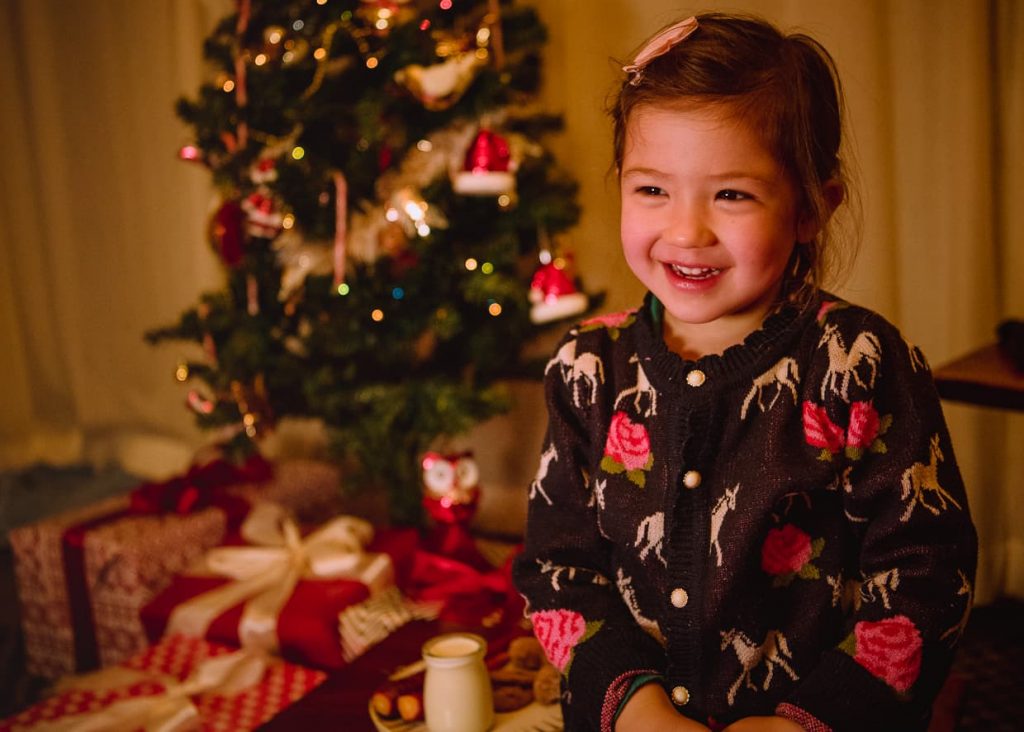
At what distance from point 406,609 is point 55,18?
2.53 metres

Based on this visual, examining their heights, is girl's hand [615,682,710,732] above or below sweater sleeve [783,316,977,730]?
below

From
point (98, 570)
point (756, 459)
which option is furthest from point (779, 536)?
point (98, 570)

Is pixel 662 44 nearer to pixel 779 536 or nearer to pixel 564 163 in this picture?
pixel 779 536

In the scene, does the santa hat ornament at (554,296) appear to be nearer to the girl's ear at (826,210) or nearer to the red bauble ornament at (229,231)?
the red bauble ornament at (229,231)

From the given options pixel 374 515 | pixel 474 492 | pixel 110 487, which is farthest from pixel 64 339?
pixel 474 492

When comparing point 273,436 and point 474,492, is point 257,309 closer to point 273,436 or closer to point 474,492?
point 474,492

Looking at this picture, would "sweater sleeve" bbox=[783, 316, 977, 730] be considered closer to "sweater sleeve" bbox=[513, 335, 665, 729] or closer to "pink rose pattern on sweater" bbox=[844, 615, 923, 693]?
"pink rose pattern on sweater" bbox=[844, 615, 923, 693]

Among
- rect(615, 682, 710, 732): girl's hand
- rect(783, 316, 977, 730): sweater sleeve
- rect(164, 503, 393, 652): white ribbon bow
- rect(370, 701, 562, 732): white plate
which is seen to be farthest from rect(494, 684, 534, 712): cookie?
rect(164, 503, 393, 652): white ribbon bow

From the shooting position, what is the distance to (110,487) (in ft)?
9.43

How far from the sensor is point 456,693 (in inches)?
38.9

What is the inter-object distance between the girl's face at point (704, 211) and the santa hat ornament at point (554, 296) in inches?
31.3

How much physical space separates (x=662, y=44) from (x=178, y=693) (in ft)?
3.60

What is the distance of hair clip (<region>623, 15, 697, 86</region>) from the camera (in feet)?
2.72

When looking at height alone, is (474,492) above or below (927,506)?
below
